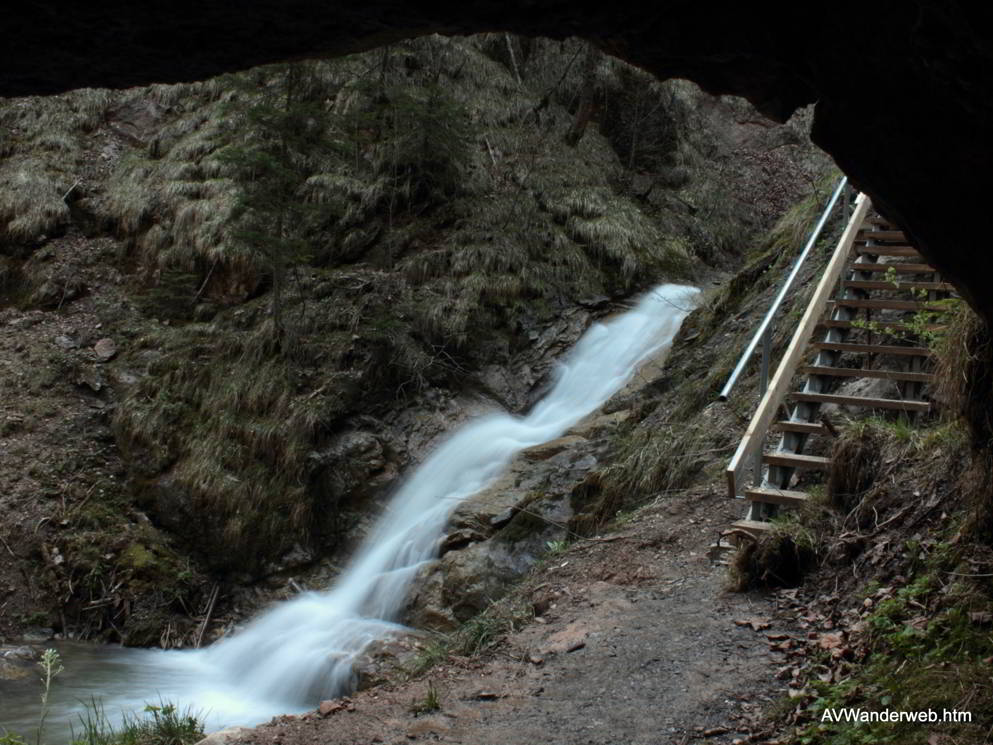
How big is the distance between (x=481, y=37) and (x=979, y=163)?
1703 cm

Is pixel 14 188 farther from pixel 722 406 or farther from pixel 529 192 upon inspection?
pixel 722 406

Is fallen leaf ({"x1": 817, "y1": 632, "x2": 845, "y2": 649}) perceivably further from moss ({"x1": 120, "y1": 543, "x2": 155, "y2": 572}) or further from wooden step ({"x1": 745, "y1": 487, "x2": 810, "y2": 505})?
moss ({"x1": 120, "y1": 543, "x2": 155, "y2": 572})

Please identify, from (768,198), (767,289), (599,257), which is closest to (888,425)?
(767,289)

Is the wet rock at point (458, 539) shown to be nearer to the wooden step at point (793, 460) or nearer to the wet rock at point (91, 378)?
the wooden step at point (793, 460)

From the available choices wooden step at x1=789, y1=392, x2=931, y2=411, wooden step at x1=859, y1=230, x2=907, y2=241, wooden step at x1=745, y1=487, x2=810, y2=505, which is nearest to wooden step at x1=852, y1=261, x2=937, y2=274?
wooden step at x1=859, y1=230, x2=907, y2=241

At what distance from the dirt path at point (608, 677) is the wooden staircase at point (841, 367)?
66 cm

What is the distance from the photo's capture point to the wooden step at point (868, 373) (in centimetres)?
654

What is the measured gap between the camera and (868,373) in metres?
6.71

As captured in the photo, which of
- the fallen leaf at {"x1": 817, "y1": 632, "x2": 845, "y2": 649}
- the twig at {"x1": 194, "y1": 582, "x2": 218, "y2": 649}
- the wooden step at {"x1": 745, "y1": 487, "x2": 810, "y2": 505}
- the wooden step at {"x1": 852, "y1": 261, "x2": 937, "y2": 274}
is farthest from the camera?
the twig at {"x1": 194, "y1": 582, "x2": 218, "y2": 649}

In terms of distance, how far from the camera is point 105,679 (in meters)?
9.03

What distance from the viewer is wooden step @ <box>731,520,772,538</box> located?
231 inches

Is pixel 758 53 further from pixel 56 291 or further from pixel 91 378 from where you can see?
pixel 56 291

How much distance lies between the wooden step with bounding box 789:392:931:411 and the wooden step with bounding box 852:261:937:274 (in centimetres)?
180

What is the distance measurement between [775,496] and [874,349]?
1.72 meters
